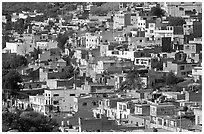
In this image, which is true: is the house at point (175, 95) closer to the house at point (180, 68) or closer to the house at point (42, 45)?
the house at point (180, 68)

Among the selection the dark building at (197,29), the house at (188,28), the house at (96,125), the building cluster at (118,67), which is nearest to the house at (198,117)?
the building cluster at (118,67)

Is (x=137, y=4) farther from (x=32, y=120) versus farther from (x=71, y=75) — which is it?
(x=32, y=120)

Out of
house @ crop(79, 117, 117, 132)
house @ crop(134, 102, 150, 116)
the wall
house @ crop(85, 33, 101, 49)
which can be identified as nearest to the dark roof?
house @ crop(85, 33, 101, 49)

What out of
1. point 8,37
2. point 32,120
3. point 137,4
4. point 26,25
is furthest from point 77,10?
point 32,120

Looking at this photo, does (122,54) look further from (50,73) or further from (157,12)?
(157,12)

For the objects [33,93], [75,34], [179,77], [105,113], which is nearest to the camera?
[105,113]

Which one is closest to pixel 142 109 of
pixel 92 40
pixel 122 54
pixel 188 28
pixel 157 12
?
pixel 122 54
